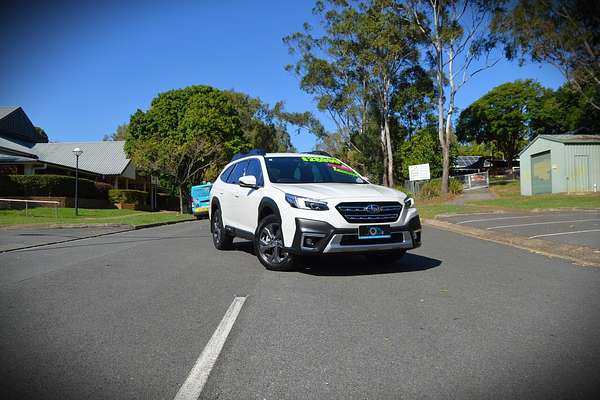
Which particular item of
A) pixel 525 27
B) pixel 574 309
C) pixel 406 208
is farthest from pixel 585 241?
pixel 525 27

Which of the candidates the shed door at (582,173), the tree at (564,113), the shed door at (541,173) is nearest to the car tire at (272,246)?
the shed door at (582,173)

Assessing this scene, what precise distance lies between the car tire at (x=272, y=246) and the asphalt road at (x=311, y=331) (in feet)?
0.69

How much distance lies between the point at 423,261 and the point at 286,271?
7.97 ft

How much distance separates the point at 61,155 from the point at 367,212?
4871 cm

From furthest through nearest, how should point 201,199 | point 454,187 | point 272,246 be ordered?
point 454,187 < point 201,199 < point 272,246

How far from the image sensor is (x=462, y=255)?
899 centimetres

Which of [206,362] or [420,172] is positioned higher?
[420,172]

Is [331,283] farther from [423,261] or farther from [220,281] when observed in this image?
[423,261]

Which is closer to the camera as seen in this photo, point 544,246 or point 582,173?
point 544,246

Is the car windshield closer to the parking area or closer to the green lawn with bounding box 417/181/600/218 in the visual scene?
the parking area

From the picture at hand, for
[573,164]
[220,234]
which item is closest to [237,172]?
[220,234]

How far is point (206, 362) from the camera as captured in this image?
3572 millimetres

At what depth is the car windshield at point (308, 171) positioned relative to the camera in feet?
26.6

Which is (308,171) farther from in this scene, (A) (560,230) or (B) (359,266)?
(A) (560,230)
